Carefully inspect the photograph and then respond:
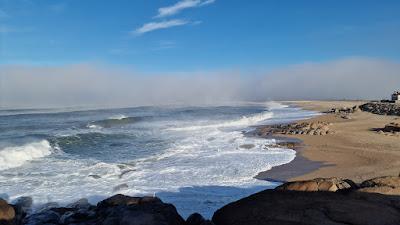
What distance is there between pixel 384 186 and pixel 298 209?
2241 millimetres

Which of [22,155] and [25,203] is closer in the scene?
[25,203]

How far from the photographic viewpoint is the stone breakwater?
7.31m

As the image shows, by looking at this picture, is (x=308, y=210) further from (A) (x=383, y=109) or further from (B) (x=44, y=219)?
(A) (x=383, y=109)

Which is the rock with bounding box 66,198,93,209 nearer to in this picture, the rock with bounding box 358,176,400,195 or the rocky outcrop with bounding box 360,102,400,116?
the rock with bounding box 358,176,400,195

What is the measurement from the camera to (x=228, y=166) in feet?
60.8

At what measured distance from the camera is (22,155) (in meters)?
24.5

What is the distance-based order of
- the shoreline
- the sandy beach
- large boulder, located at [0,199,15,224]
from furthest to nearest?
1. the sandy beach
2. the shoreline
3. large boulder, located at [0,199,15,224]

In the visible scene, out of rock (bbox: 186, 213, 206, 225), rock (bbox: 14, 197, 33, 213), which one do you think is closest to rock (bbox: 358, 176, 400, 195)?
Answer: rock (bbox: 186, 213, 206, 225)

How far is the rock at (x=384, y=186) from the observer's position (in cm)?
855

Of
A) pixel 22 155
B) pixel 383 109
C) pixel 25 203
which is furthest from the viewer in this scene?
pixel 383 109

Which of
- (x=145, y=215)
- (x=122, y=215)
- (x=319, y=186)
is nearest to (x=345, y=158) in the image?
(x=319, y=186)

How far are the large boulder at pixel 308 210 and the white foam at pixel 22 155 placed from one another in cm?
1617

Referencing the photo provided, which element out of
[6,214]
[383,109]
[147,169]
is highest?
[383,109]

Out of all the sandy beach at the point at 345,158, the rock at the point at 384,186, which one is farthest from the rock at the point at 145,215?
the sandy beach at the point at 345,158
